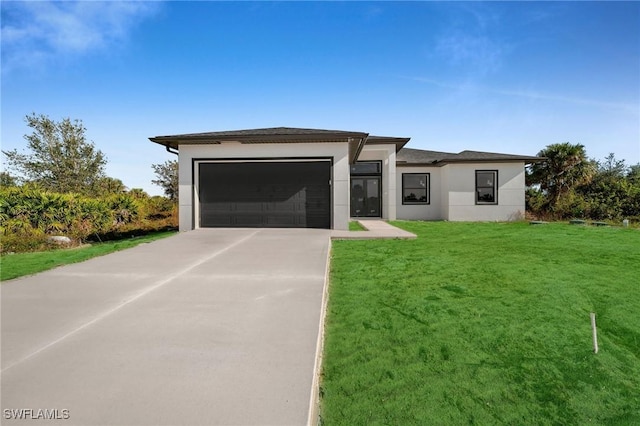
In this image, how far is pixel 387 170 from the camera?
14766 millimetres

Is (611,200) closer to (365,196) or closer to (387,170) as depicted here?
(387,170)

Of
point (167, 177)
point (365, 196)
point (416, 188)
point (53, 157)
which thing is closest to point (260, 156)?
point (365, 196)

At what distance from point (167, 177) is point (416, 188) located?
20.2 metres

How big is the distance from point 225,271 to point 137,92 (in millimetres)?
11207

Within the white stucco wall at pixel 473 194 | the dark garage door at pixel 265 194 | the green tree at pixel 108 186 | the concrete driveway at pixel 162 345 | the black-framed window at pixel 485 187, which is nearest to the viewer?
the concrete driveway at pixel 162 345

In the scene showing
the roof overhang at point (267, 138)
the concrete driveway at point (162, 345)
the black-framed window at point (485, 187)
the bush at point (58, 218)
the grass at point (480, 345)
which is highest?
the roof overhang at point (267, 138)

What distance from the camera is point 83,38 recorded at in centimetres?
918

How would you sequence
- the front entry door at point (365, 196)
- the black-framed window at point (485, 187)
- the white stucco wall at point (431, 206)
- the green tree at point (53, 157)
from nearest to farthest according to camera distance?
the black-framed window at point (485, 187) < the front entry door at point (365, 196) < the white stucco wall at point (431, 206) < the green tree at point (53, 157)

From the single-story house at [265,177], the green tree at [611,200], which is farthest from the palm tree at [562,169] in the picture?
the single-story house at [265,177]

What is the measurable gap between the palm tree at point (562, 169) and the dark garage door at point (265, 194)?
43.0 feet

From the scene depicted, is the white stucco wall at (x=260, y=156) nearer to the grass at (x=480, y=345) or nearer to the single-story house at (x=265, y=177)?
the single-story house at (x=265, y=177)

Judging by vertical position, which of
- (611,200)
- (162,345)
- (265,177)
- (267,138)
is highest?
(267,138)

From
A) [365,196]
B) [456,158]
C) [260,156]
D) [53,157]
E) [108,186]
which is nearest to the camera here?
[260,156]

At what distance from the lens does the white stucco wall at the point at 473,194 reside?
14.7 m
